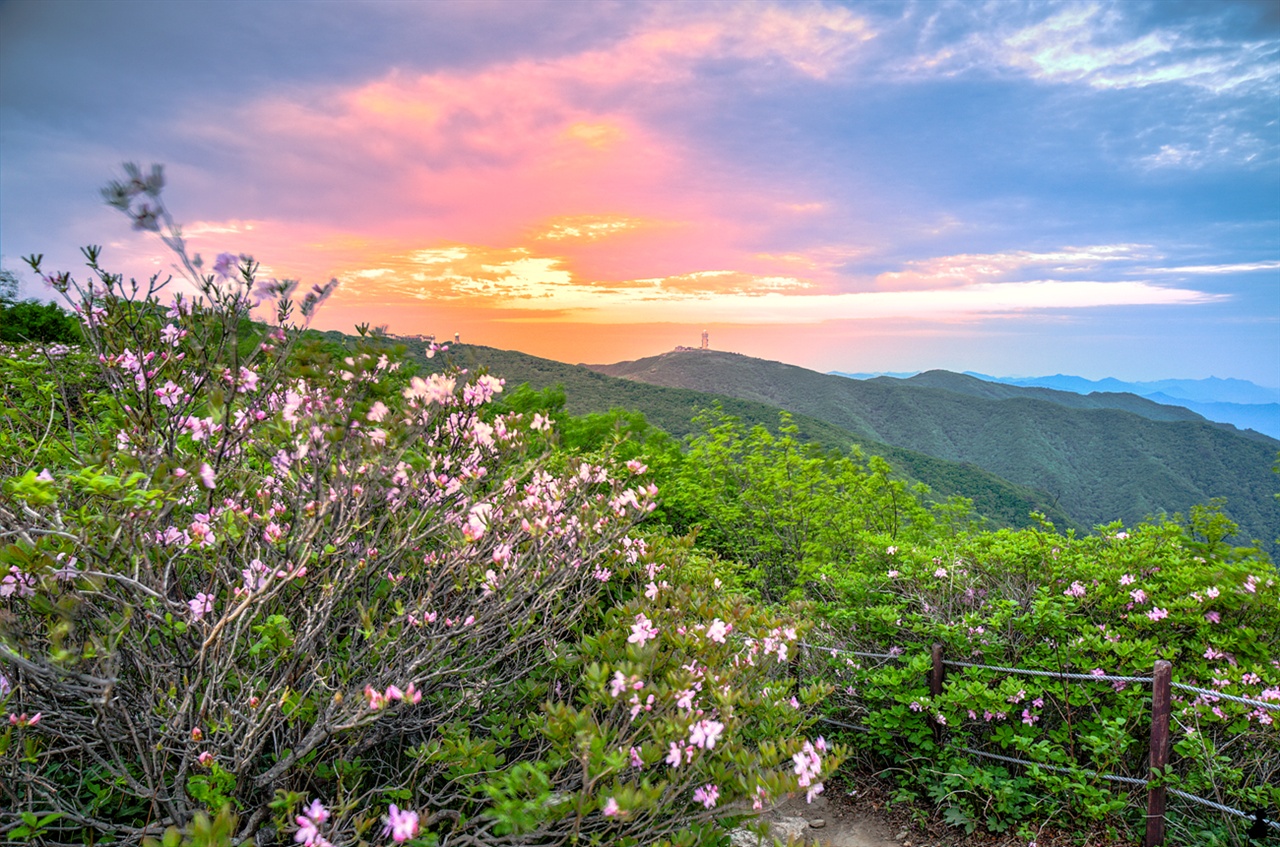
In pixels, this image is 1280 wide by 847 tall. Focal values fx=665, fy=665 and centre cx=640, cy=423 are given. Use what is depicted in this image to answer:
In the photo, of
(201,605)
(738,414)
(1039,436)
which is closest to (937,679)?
(201,605)

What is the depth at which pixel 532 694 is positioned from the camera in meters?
2.82

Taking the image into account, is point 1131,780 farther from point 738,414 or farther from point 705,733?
point 738,414

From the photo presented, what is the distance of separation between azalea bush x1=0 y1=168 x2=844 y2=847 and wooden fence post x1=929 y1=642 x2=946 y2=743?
1939 mm

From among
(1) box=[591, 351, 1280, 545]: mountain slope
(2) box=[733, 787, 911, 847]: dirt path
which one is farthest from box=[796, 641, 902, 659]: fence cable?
(1) box=[591, 351, 1280, 545]: mountain slope

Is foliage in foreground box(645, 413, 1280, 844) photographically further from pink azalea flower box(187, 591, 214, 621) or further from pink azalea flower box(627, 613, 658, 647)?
pink azalea flower box(187, 591, 214, 621)

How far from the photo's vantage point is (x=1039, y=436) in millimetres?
91750

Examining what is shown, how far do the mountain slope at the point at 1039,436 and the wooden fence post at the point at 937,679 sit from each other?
67.5 m

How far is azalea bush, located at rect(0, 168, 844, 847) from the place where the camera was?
1891 mm

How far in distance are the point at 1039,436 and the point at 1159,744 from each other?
10238 cm

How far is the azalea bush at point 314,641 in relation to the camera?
1.89 meters

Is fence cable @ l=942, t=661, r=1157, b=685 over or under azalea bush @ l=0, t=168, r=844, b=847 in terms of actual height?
under

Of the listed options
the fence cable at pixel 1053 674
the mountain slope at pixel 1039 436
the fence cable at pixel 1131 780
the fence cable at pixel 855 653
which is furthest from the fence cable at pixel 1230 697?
the mountain slope at pixel 1039 436

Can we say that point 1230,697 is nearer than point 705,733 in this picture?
No

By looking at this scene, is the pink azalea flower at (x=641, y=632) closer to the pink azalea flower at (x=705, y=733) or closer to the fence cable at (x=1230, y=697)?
the pink azalea flower at (x=705, y=733)
